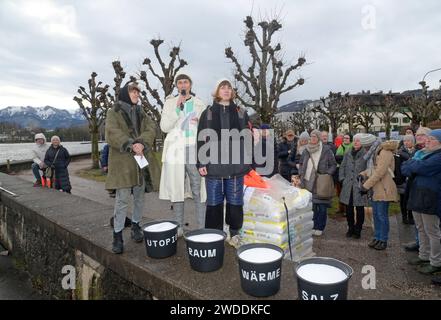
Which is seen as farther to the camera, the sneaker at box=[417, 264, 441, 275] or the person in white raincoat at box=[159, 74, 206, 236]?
the sneaker at box=[417, 264, 441, 275]

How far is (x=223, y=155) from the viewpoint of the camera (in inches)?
138

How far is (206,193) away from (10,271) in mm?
4974

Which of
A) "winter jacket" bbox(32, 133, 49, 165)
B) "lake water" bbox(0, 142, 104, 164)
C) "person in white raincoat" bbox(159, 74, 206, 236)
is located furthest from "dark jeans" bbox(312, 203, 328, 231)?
"lake water" bbox(0, 142, 104, 164)

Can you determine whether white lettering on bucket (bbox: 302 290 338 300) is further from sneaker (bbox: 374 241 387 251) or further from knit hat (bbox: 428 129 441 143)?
sneaker (bbox: 374 241 387 251)

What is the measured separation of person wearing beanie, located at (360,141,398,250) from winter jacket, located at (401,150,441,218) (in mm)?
659

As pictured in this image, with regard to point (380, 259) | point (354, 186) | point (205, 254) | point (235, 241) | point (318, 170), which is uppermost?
point (318, 170)

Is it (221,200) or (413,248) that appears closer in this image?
(221,200)

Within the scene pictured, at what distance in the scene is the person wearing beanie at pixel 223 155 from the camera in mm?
3490

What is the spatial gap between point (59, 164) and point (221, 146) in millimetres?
6452

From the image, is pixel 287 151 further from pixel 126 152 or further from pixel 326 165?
pixel 126 152

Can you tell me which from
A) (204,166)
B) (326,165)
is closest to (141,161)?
(204,166)

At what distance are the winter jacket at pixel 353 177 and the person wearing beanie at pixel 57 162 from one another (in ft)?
23.1

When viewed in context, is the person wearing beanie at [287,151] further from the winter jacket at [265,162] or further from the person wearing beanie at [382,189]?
the person wearing beanie at [382,189]

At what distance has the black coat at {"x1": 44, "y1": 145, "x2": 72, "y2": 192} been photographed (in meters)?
8.16
